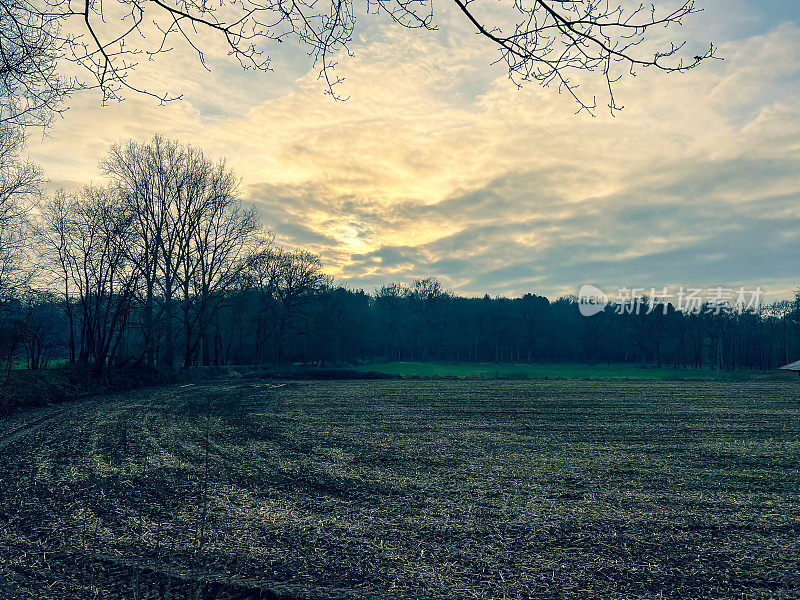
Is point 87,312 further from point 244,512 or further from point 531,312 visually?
point 531,312

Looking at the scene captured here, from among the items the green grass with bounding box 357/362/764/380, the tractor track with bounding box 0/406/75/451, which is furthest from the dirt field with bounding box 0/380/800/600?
the green grass with bounding box 357/362/764/380

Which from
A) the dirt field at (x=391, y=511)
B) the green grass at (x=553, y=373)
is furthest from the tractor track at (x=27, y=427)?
the green grass at (x=553, y=373)

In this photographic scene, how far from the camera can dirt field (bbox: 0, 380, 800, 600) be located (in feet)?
14.9

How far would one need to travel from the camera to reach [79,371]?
24141mm

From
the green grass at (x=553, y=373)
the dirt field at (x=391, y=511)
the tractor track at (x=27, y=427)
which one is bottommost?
the green grass at (x=553, y=373)

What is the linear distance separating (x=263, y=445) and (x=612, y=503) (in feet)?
23.8

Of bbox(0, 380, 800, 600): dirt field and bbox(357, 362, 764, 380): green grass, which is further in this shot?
bbox(357, 362, 764, 380): green grass

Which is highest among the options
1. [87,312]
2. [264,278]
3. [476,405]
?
[264,278]

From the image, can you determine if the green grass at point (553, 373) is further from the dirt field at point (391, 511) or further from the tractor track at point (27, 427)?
the dirt field at point (391, 511)

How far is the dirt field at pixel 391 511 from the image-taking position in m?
4.54

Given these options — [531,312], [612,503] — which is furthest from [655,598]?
[531,312]

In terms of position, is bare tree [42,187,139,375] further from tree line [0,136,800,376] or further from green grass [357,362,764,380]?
green grass [357,362,764,380]

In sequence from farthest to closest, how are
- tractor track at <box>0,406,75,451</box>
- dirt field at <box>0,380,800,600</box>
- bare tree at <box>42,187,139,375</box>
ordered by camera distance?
bare tree at <box>42,187,139,375</box>
tractor track at <box>0,406,75,451</box>
dirt field at <box>0,380,800,600</box>

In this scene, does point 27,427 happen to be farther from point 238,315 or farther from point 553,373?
point 553,373
